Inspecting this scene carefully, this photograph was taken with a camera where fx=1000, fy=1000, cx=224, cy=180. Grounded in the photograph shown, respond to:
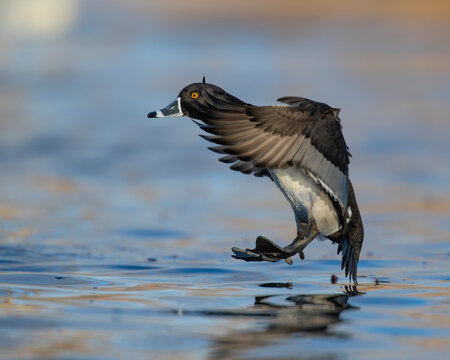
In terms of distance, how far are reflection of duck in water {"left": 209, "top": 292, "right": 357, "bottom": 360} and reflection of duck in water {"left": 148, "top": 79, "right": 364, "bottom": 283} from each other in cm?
41

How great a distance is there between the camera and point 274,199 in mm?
10695

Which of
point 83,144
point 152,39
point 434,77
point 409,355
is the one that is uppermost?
point 152,39

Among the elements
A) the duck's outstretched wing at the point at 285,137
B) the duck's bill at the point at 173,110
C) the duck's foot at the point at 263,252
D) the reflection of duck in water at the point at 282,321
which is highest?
the duck's bill at the point at 173,110

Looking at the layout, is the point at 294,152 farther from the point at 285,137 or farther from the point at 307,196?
the point at 307,196

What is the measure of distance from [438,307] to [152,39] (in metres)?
16.3

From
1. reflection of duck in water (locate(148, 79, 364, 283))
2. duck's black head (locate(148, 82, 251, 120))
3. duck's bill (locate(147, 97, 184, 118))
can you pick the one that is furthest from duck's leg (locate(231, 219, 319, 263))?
duck's bill (locate(147, 97, 184, 118))

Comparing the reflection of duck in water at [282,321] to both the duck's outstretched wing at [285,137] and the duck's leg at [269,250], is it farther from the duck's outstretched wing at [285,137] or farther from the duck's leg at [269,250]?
the duck's outstretched wing at [285,137]

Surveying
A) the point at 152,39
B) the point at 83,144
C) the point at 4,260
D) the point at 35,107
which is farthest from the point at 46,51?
the point at 4,260

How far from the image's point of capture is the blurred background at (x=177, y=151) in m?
6.07

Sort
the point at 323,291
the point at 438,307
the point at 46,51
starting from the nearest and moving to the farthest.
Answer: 1. the point at 438,307
2. the point at 323,291
3. the point at 46,51

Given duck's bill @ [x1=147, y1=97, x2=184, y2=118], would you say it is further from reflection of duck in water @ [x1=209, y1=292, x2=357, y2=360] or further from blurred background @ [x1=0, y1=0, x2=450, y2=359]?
reflection of duck in water @ [x1=209, y1=292, x2=357, y2=360]

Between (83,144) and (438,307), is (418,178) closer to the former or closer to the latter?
(83,144)

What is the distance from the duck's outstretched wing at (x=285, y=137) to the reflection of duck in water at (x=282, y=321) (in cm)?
72

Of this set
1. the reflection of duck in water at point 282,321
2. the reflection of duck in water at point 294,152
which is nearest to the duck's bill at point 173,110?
the reflection of duck in water at point 294,152
